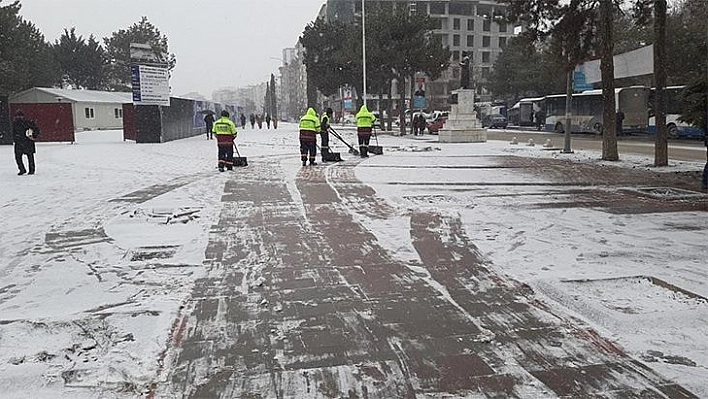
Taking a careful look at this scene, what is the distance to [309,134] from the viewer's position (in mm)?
18766

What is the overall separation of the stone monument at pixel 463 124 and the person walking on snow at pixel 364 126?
10685 mm

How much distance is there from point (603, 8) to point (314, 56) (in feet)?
139

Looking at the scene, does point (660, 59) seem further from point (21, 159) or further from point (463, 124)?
point (21, 159)

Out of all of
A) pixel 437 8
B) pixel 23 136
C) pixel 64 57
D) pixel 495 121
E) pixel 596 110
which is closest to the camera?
pixel 23 136

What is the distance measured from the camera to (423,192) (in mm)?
13273

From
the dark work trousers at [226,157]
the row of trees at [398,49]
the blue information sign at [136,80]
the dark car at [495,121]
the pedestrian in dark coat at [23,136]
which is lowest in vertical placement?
the dark work trousers at [226,157]

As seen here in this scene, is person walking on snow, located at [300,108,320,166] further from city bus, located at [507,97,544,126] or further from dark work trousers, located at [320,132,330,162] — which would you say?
city bus, located at [507,97,544,126]

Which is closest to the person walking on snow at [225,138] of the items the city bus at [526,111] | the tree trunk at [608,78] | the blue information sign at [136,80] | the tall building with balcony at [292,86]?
the tree trunk at [608,78]

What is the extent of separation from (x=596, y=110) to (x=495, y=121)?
20.7 metres

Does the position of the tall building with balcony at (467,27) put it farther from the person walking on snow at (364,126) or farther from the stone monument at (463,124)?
the person walking on snow at (364,126)

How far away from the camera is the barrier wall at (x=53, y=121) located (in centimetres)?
3516

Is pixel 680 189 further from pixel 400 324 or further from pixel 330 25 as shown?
pixel 330 25

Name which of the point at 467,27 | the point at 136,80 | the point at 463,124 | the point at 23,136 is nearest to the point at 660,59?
the point at 463,124

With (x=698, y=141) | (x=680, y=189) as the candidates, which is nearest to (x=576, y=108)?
(x=698, y=141)
